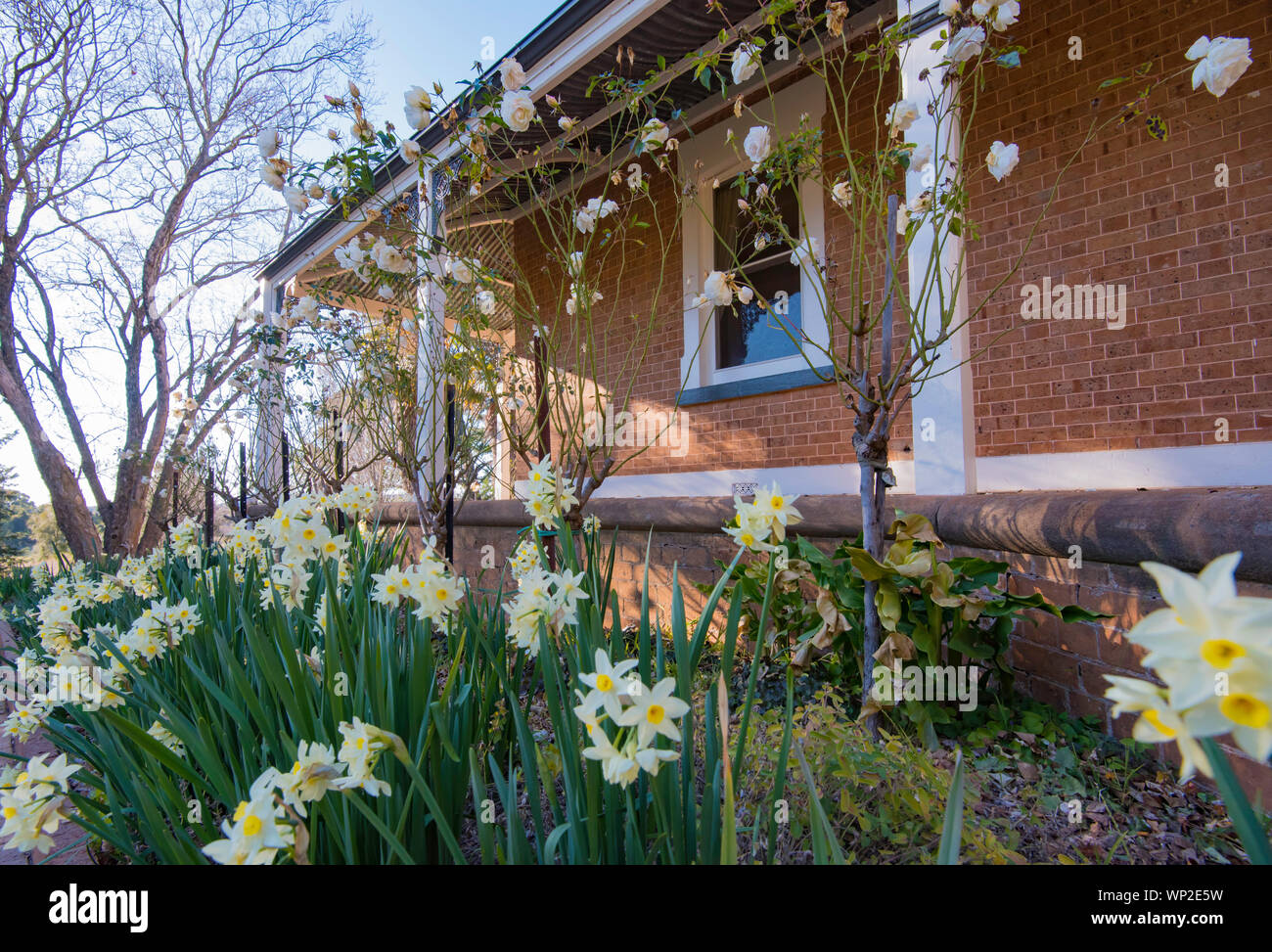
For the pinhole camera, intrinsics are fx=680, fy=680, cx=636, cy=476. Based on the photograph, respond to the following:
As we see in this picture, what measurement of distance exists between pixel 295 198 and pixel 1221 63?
314cm

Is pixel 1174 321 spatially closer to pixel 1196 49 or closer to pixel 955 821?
pixel 1196 49

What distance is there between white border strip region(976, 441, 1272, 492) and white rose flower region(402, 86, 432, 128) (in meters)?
3.12

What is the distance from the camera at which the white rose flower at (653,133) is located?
2.73 metres

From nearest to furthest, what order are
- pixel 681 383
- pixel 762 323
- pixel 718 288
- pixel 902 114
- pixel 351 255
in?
pixel 902 114 < pixel 718 288 < pixel 351 255 < pixel 762 323 < pixel 681 383

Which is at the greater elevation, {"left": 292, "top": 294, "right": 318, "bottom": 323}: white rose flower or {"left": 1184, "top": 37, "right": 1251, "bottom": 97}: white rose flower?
{"left": 292, "top": 294, "right": 318, "bottom": 323}: white rose flower

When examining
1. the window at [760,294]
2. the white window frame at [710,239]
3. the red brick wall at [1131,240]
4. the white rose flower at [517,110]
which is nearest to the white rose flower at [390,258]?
the white rose flower at [517,110]

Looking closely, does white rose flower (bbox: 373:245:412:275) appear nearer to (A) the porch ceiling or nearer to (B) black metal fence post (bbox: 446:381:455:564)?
(A) the porch ceiling

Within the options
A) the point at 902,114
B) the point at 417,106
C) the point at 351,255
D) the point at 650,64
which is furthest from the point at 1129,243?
the point at 351,255

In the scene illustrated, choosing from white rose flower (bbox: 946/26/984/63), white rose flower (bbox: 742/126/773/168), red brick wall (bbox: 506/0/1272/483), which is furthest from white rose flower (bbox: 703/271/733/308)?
red brick wall (bbox: 506/0/1272/483)

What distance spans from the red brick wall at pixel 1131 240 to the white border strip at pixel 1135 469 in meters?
0.06

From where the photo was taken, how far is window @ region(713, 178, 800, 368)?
520 cm

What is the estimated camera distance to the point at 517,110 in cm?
252

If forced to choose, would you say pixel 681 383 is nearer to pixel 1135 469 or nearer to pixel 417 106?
pixel 1135 469
